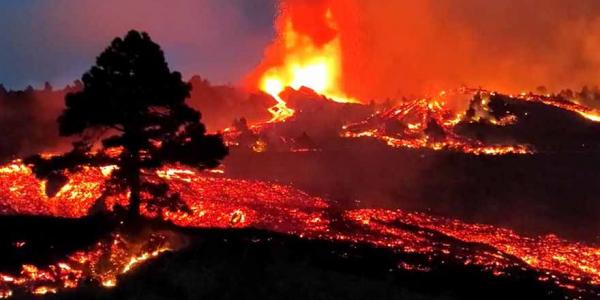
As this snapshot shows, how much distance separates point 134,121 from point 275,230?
10859 mm

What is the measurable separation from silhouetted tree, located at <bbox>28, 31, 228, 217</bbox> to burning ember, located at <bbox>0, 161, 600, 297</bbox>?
4646 millimetres

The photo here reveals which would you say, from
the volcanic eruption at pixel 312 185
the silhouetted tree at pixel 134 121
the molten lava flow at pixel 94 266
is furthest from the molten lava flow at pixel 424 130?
the molten lava flow at pixel 94 266

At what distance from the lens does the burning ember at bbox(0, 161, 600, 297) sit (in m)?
33.1

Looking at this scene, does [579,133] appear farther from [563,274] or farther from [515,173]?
[563,274]

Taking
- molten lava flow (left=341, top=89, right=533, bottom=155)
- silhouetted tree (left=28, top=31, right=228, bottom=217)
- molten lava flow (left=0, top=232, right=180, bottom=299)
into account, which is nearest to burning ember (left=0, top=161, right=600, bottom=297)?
molten lava flow (left=0, top=232, right=180, bottom=299)

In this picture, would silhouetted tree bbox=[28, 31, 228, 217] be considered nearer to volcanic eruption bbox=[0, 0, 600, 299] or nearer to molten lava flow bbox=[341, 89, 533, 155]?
volcanic eruption bbox=[0, 0, 600, 299]

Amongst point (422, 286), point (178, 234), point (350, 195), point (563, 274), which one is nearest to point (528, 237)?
point (563, 274)

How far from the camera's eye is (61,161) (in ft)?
134

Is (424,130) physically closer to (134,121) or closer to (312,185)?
(312,185)

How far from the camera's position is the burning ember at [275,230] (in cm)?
3306

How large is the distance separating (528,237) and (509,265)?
13.2m

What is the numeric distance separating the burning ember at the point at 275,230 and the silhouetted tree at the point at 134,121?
15.2 ft

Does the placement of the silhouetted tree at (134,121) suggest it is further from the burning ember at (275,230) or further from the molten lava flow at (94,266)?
the molten lava flow at (94,266)

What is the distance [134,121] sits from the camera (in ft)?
136
